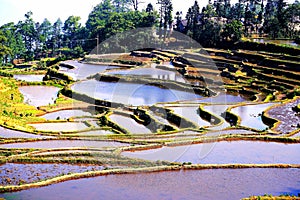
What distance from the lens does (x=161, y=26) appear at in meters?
72.9

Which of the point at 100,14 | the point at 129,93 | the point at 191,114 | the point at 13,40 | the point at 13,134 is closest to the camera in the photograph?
the point at 13,134

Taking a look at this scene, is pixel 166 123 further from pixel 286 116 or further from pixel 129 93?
pixel 129 93

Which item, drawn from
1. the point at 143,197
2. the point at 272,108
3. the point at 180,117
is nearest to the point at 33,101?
the point at 180,117

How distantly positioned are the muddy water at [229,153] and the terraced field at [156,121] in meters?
0.05

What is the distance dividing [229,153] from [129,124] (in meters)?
9.09

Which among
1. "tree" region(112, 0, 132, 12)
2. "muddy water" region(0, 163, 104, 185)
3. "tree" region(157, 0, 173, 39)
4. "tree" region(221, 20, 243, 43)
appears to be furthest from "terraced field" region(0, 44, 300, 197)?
"tree" region(112, 0, 132, 12)

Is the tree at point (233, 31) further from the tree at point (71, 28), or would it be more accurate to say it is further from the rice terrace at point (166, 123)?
the tree at point (71, 28)

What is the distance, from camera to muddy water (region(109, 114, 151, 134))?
2401 cm

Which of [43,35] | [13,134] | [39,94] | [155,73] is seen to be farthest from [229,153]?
[43,35]

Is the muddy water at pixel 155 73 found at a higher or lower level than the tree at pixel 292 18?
lower

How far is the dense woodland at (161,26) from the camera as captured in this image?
57.1 meters

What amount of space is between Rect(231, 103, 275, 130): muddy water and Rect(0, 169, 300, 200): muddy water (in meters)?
8.27

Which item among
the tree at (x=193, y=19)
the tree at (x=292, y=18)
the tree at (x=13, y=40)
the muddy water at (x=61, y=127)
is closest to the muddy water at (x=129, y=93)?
the muddy water at (x=61, y=127)

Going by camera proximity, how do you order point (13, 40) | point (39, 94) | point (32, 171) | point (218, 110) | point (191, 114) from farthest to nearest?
1. point (13, 40)
2. point (39, 94)
3. point (218, 110)
4. point (191, 114)
5. point (32, 171)
